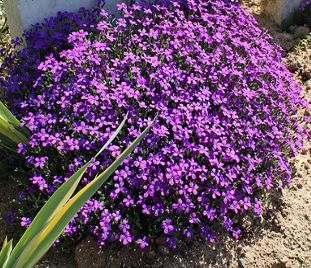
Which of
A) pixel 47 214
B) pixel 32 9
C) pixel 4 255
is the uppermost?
pixel 32 9

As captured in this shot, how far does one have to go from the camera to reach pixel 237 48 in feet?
11.9

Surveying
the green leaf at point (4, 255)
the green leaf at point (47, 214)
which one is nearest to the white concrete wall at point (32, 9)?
the green leaf at point (47, 214)

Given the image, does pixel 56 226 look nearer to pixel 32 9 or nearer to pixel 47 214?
pixel 47 214

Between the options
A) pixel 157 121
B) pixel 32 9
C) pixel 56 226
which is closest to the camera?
pixel 56 226

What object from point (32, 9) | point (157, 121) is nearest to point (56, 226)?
point (157, 121)

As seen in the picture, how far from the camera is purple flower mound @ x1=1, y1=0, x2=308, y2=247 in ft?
8.66

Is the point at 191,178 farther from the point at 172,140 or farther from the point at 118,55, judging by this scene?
the point at 118,55

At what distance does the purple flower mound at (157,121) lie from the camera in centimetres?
264

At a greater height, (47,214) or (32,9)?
(32,9)

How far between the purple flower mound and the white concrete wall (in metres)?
0.12

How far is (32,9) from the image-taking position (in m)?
3.33

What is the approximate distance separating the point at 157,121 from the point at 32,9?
1493 mm

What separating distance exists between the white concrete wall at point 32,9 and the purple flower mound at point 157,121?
121mm

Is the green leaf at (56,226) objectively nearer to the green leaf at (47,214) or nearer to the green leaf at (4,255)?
the green leaf at (47,214)
